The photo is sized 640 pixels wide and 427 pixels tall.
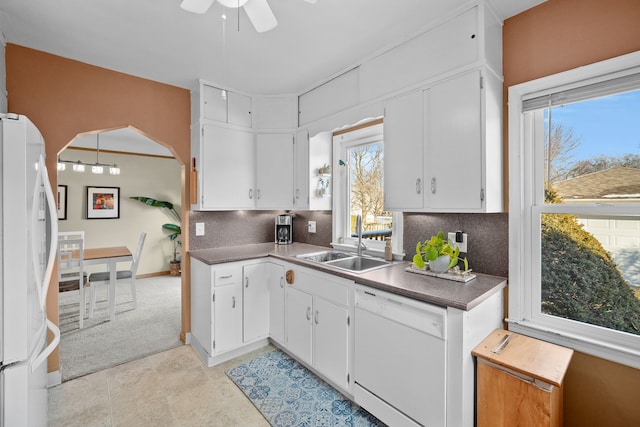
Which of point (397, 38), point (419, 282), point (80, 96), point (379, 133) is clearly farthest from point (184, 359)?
point (397, 38)

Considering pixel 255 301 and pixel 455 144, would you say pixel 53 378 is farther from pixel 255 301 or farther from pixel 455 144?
pixel 455 144

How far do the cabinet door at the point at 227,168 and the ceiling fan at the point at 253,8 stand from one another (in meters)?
1.40

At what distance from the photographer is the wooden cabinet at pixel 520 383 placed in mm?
1331

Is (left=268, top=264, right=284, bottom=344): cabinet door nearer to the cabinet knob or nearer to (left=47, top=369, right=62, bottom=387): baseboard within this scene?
the cabinet knob

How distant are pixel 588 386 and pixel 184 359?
2918 mm

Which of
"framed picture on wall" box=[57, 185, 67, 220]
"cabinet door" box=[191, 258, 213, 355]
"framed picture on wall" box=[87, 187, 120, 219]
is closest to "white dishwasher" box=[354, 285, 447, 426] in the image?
"cabinet door" box=[191, 258, 213, 355]

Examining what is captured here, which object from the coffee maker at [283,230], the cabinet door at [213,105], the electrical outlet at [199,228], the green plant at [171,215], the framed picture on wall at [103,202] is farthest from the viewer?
the green plant at [171,215]

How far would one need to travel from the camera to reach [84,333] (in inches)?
126

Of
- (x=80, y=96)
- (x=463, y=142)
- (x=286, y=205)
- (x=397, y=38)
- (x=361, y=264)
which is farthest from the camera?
(x=286, y=205)

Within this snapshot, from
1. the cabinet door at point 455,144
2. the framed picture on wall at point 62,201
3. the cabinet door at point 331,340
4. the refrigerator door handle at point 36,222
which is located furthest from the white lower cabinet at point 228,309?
the framed picture on wall at point 62,201

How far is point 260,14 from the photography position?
4.95 feet

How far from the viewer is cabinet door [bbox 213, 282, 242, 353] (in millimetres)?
2531

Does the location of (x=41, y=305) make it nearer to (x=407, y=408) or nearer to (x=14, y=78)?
(x=14, y=78)

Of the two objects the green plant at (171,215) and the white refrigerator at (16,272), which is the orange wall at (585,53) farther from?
the green plant at (171,215)
